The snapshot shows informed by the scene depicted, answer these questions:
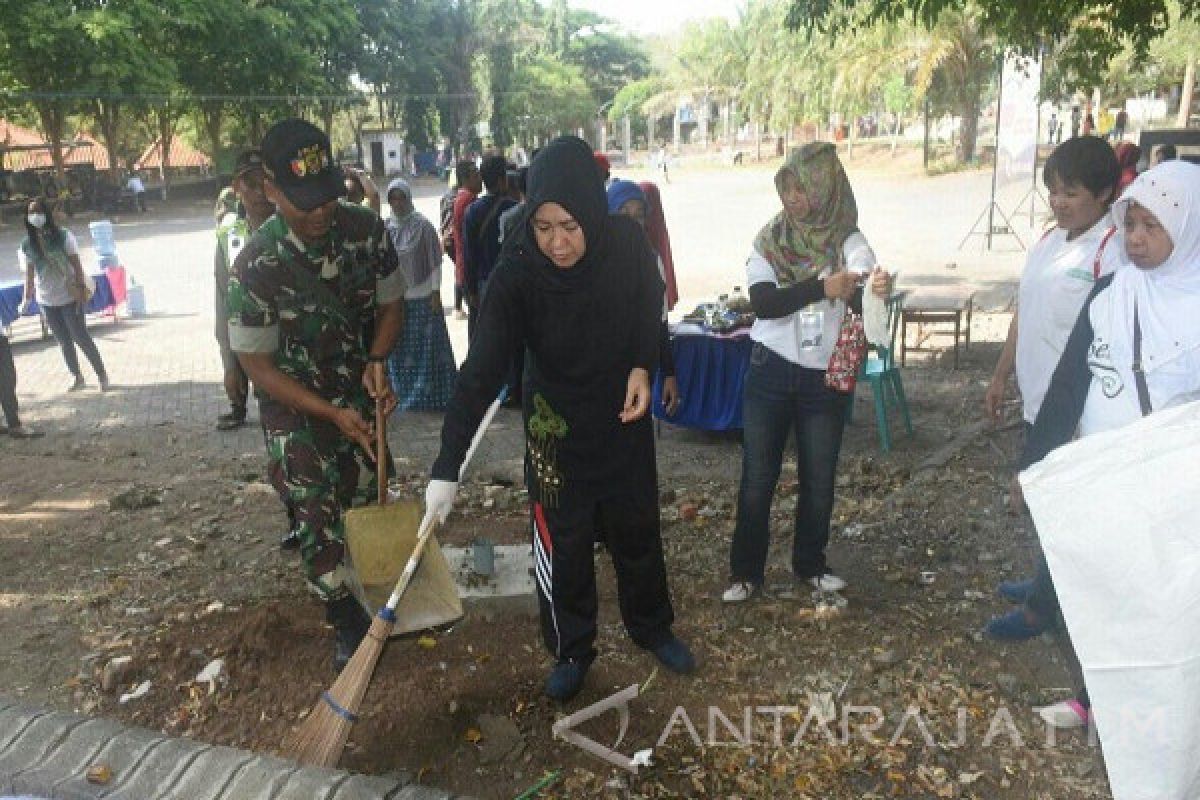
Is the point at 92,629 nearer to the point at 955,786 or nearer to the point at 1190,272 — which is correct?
the point at 955,786

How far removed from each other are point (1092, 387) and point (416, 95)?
49407 mm

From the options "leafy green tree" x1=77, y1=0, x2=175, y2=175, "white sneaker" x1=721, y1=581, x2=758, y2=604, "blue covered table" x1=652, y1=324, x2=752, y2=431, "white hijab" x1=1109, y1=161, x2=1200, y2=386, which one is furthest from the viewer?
"leafy green tree" x1=77, y1=0, x2=175, y2=175

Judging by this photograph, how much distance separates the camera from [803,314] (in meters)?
3.55

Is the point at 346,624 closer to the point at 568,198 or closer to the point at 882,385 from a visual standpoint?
the point at 568,198

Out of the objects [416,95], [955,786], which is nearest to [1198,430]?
[955,786]

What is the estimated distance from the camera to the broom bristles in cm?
273

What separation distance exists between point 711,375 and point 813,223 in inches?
114

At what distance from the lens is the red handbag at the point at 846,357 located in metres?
3.52

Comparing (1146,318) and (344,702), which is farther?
(344,702)

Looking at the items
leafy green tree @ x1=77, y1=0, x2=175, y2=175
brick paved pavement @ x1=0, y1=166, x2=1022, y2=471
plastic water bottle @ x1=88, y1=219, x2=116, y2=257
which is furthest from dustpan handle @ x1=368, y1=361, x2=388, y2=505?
leafy green tree @ x1=77, y1=0, x2=175, y2=175

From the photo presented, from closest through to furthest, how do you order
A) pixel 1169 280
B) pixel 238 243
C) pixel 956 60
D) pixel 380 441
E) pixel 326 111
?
pixel 1169 280, pixel 380 441, pixel 238 243, pixel 956 60, pixel 326 111

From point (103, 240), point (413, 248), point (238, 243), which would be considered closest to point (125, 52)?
point (103, 240)

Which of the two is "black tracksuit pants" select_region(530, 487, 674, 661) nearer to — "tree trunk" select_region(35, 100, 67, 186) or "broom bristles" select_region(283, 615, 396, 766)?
"broom bristles" select_region(283, 615, 396, 766)

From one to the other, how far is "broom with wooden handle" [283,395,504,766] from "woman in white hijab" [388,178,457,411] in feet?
14.7
